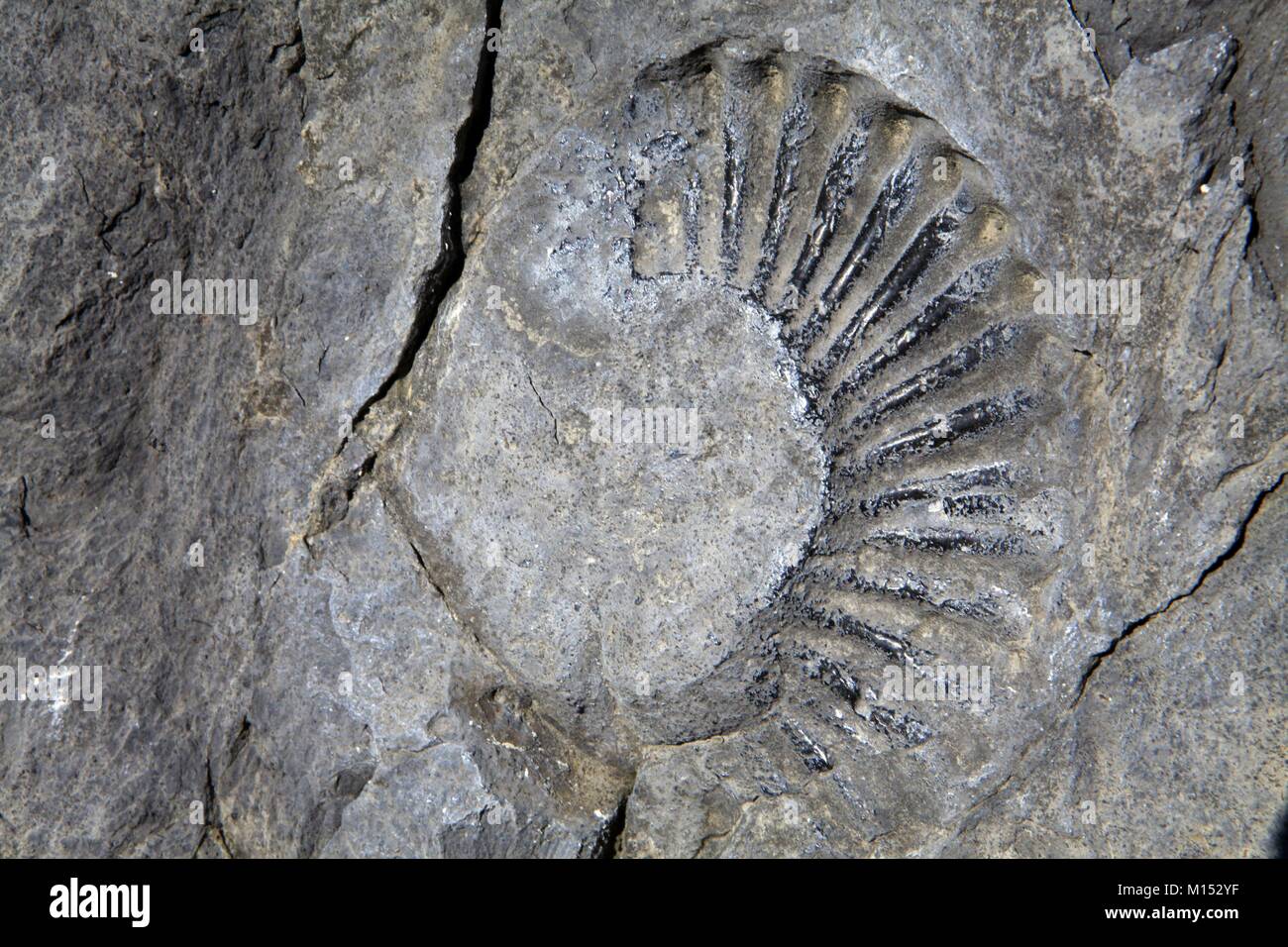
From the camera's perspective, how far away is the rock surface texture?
146 cm

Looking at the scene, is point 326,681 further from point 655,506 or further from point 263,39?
point 263,39

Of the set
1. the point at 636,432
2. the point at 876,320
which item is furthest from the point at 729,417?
the point at 876,320

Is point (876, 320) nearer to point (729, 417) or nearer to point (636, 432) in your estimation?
point (729, 417)

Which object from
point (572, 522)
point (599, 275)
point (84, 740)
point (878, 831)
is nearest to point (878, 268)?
point (599, 275)

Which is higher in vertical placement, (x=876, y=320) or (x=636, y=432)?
(x=876, y=320)

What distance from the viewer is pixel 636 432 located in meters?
1.52

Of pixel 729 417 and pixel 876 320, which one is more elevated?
pixel 876 320

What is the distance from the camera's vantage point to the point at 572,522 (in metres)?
1.53

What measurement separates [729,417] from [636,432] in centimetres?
13

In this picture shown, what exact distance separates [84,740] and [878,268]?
123 cm

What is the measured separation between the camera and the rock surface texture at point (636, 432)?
146 cm

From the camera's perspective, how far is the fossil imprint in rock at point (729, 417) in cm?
150

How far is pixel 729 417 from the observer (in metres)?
1.52
